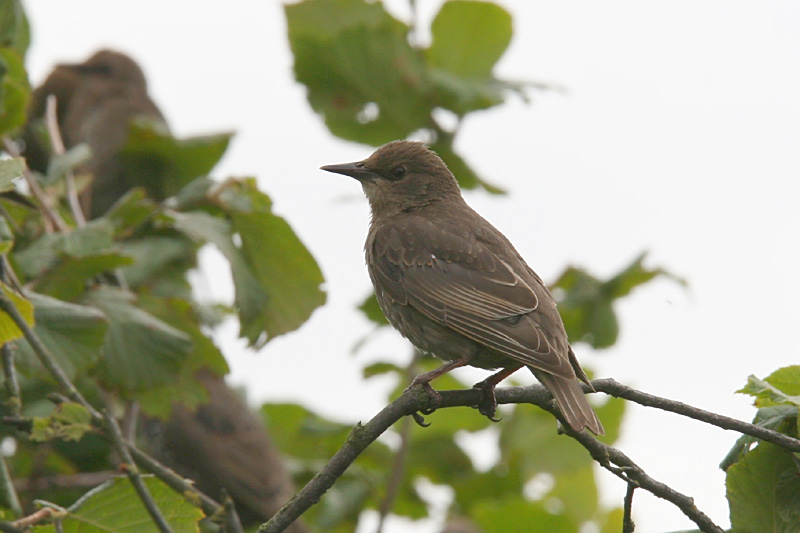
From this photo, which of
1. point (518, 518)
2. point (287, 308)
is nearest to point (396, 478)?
point (518, 518)

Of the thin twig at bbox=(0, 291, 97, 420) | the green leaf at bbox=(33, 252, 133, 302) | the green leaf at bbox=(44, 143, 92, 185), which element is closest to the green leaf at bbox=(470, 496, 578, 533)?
the green leaf at bbox=(33, 252, 133, 302)

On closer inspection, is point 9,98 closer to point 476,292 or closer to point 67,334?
point 67,334

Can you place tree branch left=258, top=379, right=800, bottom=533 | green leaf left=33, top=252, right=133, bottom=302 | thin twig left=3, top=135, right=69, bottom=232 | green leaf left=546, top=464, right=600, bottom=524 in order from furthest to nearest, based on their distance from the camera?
green leaf left=546, top=464, right=600, bottom=524 < thin twig left=3, top=135, right=69, bottom=232 < green leaf left=33, top=252, right=133, bottom=302 < tree branch left=258, top=379, right=800, bottom=533

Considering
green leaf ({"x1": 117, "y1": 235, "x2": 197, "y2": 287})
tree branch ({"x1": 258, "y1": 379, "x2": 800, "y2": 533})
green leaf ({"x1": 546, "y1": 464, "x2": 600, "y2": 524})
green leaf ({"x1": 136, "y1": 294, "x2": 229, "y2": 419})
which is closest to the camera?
tree branch ({"x1": 258, "y1": 379, "x2": 800, "y2": 533})

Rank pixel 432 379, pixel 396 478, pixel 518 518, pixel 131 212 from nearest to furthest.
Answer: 1. pixel 432 379
2. pixel 131 212
3. pixel 396 478
4. pixel 518 518

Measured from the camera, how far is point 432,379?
357 centimetres

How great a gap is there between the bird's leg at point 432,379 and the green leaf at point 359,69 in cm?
213

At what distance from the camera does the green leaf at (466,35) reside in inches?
231

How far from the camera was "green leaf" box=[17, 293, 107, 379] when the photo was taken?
368 cm

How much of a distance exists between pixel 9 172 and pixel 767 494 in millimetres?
2391

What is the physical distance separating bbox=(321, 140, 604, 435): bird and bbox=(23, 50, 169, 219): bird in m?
2.18

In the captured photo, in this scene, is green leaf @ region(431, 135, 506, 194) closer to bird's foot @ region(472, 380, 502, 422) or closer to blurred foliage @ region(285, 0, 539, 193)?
blurred foliage @ region(285, 0, 539, 193)

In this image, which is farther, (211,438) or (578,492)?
(211,438)

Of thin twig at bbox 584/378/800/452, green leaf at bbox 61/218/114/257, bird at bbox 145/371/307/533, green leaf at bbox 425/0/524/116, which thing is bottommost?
bird at bbox 145/371/307/533
